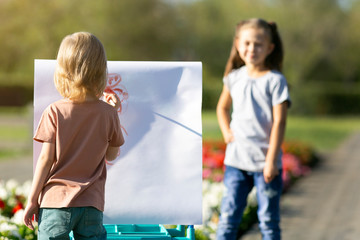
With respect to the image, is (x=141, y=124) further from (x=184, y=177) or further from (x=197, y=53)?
(x=197, y=53)

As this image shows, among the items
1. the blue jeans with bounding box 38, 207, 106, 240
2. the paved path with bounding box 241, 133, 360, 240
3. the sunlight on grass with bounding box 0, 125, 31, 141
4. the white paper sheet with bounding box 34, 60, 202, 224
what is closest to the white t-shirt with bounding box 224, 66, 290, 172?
the white paper sheet with bounding box 34, 60, 202, 224

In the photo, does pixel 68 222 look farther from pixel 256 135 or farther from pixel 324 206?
pixel 324 206

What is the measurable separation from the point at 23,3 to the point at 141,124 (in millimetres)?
32430

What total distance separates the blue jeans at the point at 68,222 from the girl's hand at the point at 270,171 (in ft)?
4.24

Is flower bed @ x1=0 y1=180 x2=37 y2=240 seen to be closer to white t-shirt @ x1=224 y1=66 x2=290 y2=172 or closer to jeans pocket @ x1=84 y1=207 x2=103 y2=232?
jeans pocket @ x1=84 y1=207 x2=103 y2=232

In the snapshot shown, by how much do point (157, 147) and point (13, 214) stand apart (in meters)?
2.69

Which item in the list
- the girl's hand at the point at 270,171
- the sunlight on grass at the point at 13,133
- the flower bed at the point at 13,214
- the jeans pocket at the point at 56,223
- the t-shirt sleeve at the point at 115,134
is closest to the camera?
the jeans pocket at the point at 56,223

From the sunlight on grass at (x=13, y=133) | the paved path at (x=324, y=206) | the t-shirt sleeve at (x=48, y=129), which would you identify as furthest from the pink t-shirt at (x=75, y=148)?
the sunlight on grass at (x=13, y=133)

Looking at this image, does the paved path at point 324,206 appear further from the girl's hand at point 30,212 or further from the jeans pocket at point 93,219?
the girl's hand at point 30,212

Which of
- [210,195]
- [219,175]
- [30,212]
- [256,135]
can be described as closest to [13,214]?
[210,195]

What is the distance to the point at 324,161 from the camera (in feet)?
37.0

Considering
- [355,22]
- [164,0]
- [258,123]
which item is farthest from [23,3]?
[258,123]

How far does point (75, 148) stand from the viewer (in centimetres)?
229

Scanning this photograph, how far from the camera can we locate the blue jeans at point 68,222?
2.24m
